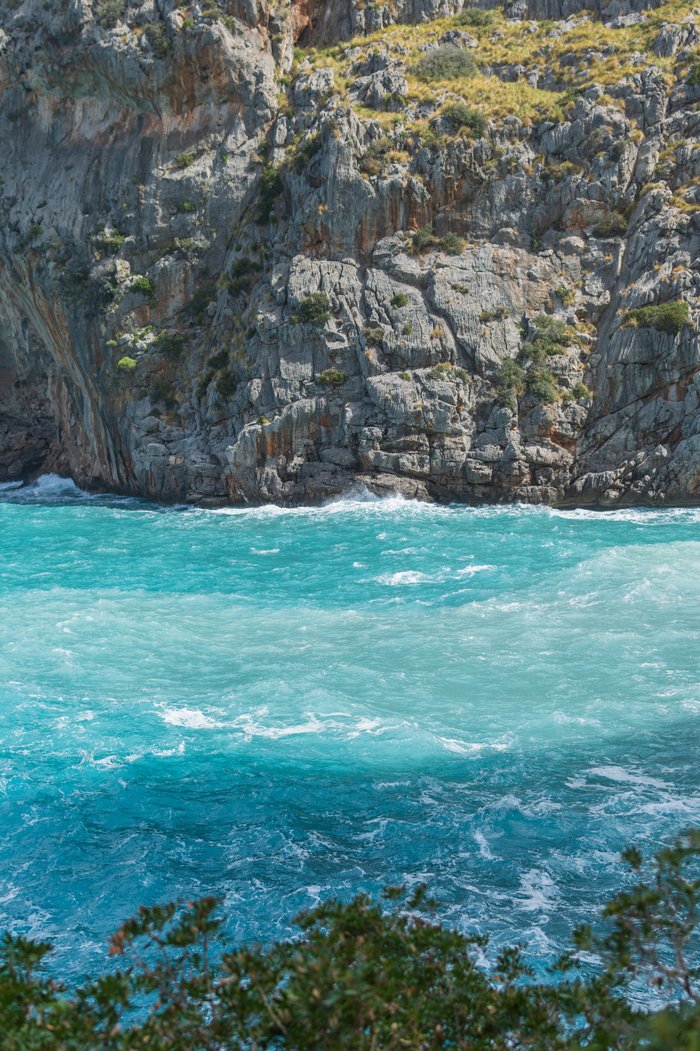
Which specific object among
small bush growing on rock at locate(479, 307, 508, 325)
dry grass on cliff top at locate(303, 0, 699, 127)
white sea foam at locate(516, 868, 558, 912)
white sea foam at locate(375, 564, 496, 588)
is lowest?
white sea foam at locate(516, 868, 558, 912)

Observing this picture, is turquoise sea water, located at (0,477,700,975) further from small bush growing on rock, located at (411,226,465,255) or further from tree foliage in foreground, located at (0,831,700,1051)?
small bush growing on rock, located at (411,226,465,255)

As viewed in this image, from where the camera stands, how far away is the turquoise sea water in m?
12.2

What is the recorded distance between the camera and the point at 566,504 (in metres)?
38.6

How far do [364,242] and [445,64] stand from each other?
12115 mm

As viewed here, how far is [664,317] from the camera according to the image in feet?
121

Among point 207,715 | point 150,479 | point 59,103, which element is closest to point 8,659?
point 207,715

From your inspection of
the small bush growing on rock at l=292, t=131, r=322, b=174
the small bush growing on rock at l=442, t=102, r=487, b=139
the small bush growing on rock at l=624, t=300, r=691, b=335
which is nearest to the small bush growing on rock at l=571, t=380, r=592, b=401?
the small bush growing on rock at l=624, t=300, r=691, b=335

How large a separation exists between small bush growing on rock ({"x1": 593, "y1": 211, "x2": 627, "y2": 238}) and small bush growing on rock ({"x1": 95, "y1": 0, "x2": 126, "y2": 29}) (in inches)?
1112

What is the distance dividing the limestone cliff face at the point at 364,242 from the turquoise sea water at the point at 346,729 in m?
9.65

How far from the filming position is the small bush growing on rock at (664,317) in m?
36.5

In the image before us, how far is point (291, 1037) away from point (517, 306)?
3928cm

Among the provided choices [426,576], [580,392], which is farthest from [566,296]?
[426,576]

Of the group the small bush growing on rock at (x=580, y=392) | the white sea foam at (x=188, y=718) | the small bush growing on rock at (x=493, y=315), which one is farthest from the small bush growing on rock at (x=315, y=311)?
the white sea foam at (x=188, y=718)

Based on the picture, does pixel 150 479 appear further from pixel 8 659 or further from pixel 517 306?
pixel 8 659
